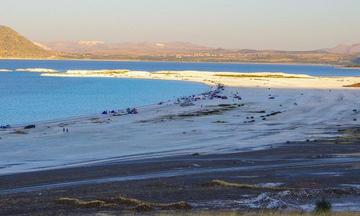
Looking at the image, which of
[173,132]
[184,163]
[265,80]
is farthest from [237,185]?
[265,80]

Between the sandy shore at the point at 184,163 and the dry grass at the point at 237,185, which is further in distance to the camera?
the dry grass at the point at 237,185

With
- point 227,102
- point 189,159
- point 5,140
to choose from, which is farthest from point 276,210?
point 227,102

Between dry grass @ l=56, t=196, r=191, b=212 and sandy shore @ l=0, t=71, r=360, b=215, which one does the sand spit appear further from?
dry grass @ l=56, t=196, r=191, b=212

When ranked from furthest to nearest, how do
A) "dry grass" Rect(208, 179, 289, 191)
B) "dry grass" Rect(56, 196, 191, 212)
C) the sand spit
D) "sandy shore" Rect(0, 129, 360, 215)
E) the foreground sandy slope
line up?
the sand spit, the foreground sandy slope, "dry grass" Rect(208, 179, 289, 191), "sandy shore" Rect(0, 129, 360, 215), "dry grass" Rect(56, 196, 191, 212)

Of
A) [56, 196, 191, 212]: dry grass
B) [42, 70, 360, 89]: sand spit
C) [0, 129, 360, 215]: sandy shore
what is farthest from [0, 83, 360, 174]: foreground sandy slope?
[42, 70, 360, 89]: sand spit

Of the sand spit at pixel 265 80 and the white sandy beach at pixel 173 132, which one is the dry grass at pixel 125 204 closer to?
the white sandy beach at pixel 173 132

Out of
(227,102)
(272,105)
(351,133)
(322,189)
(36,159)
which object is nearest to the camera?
(322,189)

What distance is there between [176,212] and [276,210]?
5.70ft

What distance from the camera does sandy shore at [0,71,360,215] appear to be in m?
13.6

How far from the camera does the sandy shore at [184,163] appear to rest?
13648 millimetres

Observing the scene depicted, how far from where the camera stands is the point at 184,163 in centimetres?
1975

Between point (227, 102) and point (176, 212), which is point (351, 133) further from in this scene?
point (227, 102)

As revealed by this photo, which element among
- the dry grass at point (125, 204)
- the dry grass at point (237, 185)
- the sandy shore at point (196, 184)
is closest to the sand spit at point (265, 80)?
the sandy shore at point (196, 184)

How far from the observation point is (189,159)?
20.8 meters
